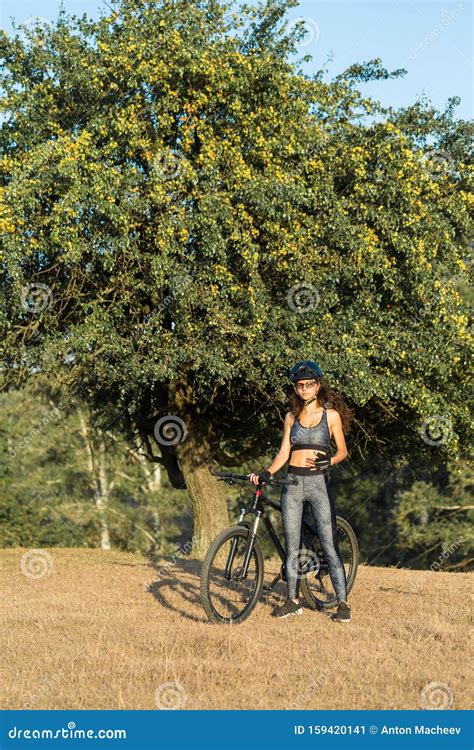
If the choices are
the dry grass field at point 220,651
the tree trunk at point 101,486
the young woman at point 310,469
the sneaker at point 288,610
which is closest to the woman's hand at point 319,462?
the young woman at point 310,469

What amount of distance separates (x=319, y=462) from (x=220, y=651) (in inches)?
85.3

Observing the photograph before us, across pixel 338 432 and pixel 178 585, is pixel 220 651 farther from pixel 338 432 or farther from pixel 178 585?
pixel 178 585

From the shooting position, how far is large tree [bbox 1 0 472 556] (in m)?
12.1

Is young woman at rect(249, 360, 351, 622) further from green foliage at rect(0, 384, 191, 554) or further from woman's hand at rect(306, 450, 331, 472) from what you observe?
green foliage at rect(0, 384, 191, 554)

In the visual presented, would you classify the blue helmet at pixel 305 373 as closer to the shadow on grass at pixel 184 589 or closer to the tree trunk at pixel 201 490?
the shadow on grass at pixel 184 589

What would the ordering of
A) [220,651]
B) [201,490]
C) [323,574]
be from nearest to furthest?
1. [220,651]
2. [323,574]
3. [201,490]

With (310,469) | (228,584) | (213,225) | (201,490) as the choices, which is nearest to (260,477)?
(310,469)

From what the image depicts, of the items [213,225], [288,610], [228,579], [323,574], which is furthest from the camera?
[213,225]

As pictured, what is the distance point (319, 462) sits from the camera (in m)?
8.02

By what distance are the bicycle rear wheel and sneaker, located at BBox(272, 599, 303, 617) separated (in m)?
0.30

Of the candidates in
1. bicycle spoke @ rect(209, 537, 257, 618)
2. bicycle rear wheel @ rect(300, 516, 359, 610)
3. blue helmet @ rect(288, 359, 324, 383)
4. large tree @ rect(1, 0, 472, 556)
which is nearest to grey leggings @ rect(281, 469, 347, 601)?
bicycle rear wheel @ rect(300, 516, 359, 610)

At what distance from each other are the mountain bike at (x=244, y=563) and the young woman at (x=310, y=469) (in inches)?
5.1
